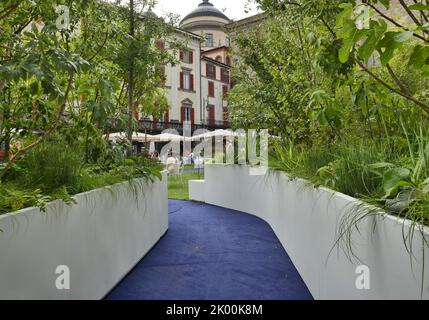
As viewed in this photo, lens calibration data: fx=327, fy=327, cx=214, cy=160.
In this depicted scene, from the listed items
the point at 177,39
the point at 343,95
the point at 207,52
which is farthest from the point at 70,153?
the point at 207,52

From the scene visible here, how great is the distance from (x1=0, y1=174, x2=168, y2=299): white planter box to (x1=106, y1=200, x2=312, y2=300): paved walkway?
254 millimetres

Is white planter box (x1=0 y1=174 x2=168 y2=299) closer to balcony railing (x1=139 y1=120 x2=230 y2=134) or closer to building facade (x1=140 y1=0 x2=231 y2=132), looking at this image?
balcony railing (x1=139 y1=120 x2=230 y2=134)

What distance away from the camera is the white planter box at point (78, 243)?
5.64 ft

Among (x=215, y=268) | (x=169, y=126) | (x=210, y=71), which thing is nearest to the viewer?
(x=215, y=268)

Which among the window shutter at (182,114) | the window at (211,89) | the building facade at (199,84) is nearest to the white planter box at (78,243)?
the building facade at (199,84)

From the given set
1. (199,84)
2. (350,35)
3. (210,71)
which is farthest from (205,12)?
(350,35)

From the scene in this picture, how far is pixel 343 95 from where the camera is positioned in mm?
3676

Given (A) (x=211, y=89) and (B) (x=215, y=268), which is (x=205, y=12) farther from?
(B) (x=215, y=268)

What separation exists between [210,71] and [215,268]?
31.1 metres

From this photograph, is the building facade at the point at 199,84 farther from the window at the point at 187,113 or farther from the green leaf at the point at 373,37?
the green leaf at the point at 373,37

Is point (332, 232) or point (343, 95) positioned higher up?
point (343, 95)

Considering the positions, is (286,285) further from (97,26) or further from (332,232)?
(97,26)

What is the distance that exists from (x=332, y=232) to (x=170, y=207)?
5836mm

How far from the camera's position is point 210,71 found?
33.0 m
